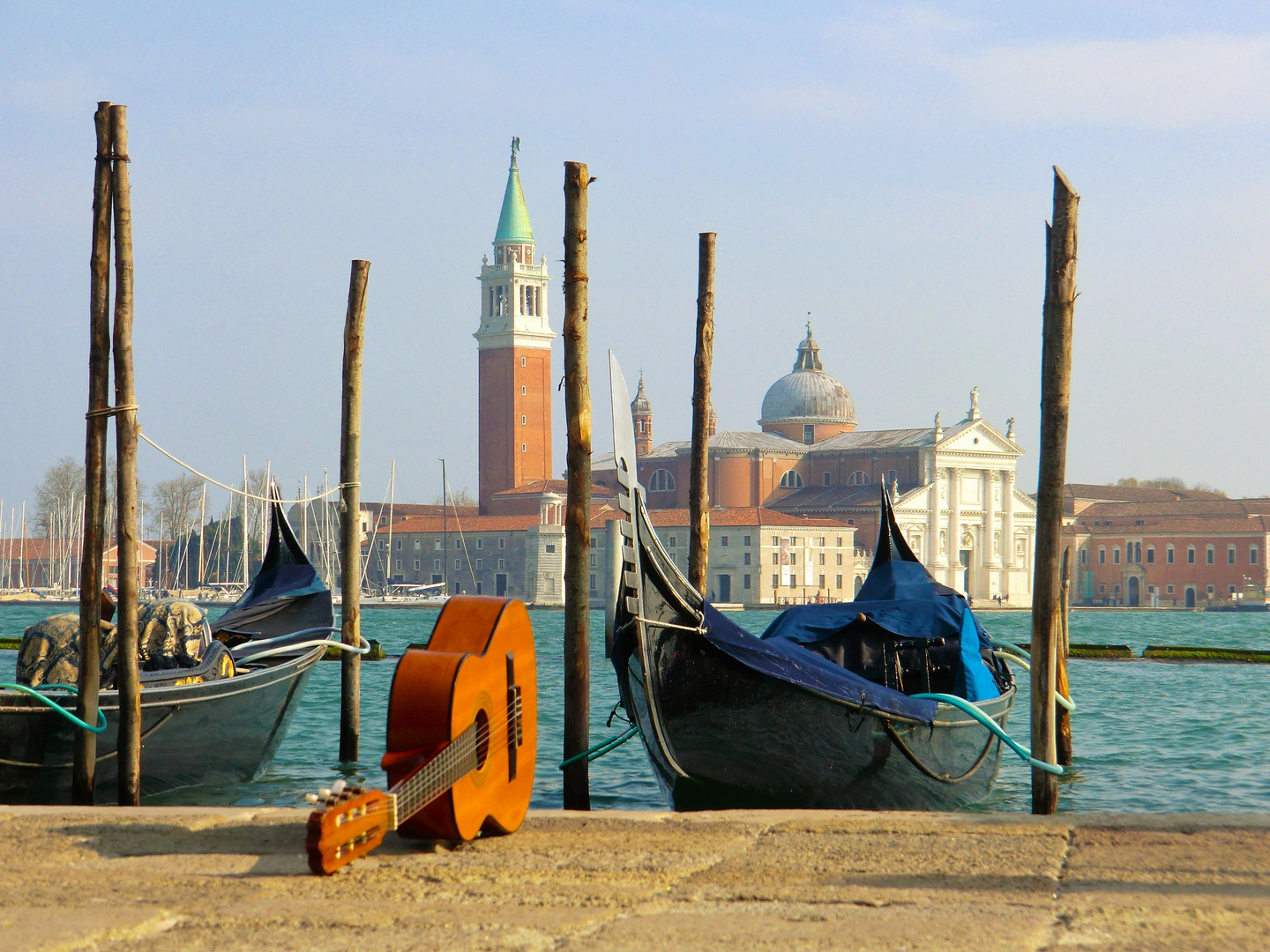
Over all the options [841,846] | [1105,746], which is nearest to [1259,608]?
[1105,746]

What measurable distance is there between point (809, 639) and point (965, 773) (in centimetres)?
100

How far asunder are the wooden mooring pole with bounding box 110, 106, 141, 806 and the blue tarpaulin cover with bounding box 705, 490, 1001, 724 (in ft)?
7.37

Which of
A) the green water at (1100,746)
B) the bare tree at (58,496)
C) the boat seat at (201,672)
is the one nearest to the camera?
the boat seat at (201,672)

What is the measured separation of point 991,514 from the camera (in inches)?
2507

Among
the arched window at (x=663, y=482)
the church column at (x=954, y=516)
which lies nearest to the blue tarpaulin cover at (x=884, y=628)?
the church column at (x=954, y=516)

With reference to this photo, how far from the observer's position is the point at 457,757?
12.1ft

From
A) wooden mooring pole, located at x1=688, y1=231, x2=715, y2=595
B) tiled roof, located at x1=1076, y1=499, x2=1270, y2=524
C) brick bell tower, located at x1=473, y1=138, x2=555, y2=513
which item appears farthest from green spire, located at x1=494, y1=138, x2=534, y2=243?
wooden mooring pole, located at x1=688, y1=231, x2=715, y2=595

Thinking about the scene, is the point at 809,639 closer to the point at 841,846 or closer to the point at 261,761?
the point at 261,761

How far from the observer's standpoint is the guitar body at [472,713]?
365 cm

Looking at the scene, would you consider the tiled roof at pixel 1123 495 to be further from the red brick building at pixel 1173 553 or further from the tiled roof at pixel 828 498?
the tiled roof at pixel 828 498

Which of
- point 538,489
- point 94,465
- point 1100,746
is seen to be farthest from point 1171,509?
point 94,465

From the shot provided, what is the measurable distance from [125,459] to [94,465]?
0.27 meters

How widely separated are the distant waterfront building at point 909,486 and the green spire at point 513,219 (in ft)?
37.3

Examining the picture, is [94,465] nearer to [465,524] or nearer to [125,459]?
[125,459]
